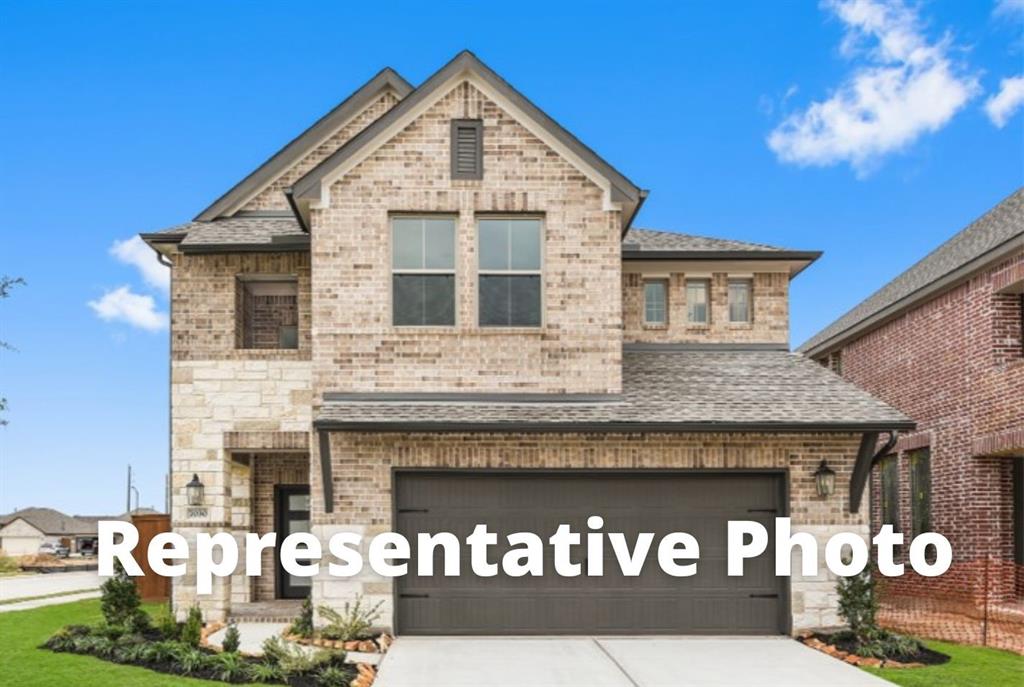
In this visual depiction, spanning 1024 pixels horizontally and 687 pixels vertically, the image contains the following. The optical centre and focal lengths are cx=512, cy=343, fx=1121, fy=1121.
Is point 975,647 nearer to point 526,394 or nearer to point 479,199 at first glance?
point 526,394

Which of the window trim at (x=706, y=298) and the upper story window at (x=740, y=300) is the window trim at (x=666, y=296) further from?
the upper story window at (x=740, y=300)

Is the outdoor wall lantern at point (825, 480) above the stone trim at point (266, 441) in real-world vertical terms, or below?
below

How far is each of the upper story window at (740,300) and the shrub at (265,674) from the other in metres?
9.77

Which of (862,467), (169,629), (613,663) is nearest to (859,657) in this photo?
(862,467)

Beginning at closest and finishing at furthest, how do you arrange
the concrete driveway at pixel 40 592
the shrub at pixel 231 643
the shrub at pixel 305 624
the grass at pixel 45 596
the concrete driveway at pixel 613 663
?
the concrete driveway at pixel 613 663 < the shrub at pixel 231 643 < the shrub at pixel 305 624 < the concrete driveway at pixel 40 592 < the grass at pixel 45 596

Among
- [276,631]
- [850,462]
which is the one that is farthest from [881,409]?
[276,631]

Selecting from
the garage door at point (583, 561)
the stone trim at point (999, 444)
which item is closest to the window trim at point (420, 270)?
the garage door at point (583, 561)

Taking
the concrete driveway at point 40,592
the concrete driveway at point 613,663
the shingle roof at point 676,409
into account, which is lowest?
the concrete driveway at point 40,592

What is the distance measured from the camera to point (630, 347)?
18.4 metres

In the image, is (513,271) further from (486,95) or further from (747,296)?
(747,296)

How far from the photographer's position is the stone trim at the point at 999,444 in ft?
58.3

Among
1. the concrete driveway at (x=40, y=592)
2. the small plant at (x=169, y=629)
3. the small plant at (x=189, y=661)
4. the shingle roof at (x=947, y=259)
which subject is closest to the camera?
the small plant at (x=189, y=661)

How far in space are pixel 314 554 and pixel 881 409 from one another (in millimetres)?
8006

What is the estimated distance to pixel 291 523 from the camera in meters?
19.7
